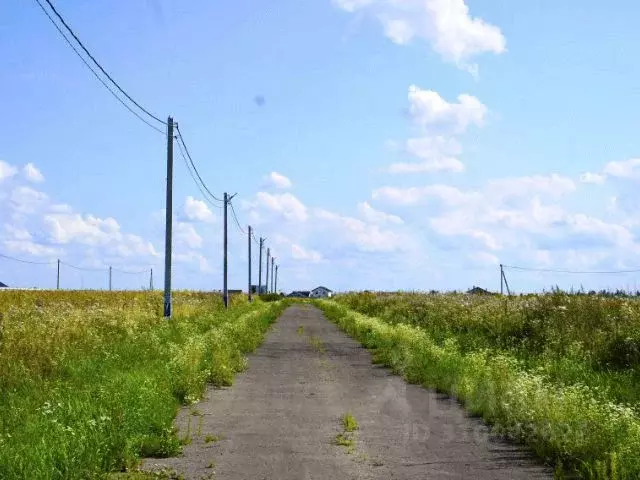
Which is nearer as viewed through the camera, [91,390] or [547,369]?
[91,390]

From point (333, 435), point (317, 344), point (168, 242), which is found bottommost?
point (333, 435)

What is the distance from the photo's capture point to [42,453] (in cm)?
658

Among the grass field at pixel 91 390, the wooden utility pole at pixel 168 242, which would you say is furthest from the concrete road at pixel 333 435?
the wooden utility pole at pixel 168 242

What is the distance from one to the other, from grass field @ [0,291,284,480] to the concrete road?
401mm

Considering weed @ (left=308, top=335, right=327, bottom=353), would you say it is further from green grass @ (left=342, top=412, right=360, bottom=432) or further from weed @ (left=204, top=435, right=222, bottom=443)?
weed @ (left=204, top=435, right=222, bottom=443)

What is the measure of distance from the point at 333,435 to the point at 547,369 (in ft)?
18.3

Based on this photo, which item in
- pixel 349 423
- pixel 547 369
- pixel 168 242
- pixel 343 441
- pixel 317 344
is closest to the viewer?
pixel 343 441

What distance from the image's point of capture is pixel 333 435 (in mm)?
8906

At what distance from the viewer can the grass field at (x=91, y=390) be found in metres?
6.81

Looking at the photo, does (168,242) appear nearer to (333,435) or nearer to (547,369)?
(547,369)

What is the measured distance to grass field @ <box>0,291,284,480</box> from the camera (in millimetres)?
6805

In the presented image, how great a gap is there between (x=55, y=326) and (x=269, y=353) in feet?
18.3

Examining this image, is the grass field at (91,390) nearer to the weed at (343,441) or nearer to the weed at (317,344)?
the weed at (343,441)

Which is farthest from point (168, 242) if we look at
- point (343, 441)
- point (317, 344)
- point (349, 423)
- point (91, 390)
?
point (343, 441)
